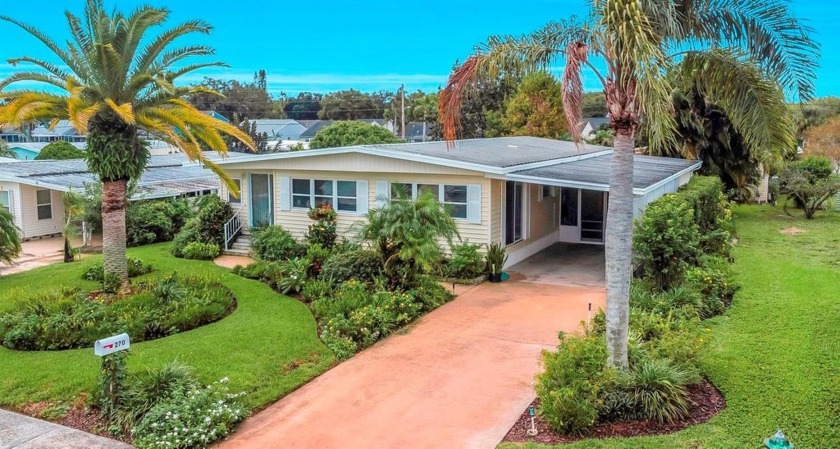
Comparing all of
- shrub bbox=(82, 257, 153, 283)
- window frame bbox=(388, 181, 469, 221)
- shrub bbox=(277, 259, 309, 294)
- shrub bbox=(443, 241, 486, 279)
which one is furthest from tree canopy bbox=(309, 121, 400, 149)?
shrub bbox=(443, 241, 486, 279)

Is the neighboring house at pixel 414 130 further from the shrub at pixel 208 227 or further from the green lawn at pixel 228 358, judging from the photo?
the green lawn at pixel 228 358

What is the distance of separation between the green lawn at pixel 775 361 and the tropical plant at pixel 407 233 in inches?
197

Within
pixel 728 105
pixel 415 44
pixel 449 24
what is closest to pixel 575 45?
pixel 728 105

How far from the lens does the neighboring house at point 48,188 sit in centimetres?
2194

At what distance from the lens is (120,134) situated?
13.3 meters

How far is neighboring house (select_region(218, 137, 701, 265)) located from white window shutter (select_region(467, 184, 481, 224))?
0.08 ft

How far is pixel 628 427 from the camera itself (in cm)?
716

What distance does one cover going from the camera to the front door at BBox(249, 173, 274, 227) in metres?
19.0

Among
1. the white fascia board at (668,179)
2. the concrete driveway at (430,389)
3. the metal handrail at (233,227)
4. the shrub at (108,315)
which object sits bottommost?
the concrete driveway at (430,389)

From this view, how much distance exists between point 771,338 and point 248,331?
807 cm

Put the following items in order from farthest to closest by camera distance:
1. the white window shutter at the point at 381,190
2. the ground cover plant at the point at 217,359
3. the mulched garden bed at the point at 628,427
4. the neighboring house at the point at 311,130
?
1. the neighboring house at the point at 311,130
2. the white window shutter at the point at 381,190
3. the ground cover plant at the point at 217,359
4. the mulched garden bed at the point at 628,427

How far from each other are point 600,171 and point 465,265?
4757 millimetres

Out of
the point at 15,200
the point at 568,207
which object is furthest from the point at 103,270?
the point at 568,207

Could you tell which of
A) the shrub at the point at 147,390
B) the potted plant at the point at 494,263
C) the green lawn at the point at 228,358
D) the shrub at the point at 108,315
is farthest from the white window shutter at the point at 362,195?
the shrub at the point at 147,390
